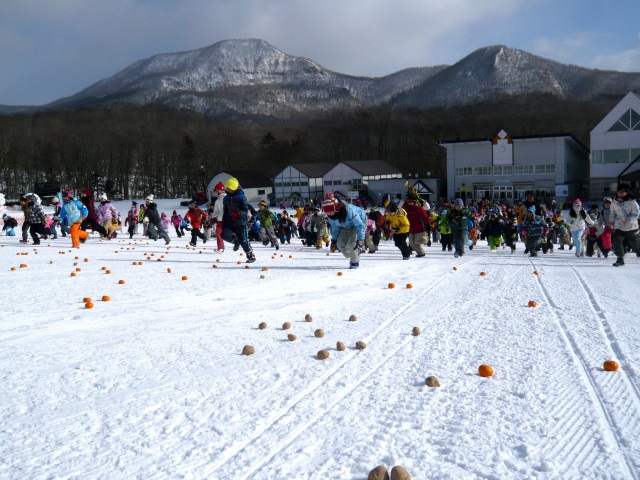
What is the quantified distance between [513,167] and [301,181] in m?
29.6

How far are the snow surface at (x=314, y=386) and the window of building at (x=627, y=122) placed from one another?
51.5 m

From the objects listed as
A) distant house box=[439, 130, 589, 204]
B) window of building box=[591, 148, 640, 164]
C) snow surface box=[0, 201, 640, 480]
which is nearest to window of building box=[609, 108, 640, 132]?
window of building box=[591, 148, 640, 164]

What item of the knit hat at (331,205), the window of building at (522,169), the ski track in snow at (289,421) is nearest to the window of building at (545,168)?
the window of building at (522,169)

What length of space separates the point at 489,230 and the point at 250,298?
1269cm

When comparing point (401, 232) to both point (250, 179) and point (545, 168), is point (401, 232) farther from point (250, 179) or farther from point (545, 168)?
point (250, 179)

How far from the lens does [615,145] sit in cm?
5184

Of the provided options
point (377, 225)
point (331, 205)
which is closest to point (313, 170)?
point (377, 225)

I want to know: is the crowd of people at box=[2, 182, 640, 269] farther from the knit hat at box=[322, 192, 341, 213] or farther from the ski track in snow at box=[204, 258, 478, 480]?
the ski track in snow at box=[204, 258, 478, 480]

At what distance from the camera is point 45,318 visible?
6.20 m

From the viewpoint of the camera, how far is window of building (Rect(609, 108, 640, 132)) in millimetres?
50750

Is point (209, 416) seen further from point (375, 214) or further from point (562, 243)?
point (562, 243)

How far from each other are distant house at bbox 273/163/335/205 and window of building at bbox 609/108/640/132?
3610cm

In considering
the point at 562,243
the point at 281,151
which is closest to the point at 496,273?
the point at 562,243

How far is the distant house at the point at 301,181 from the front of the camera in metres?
75.9
